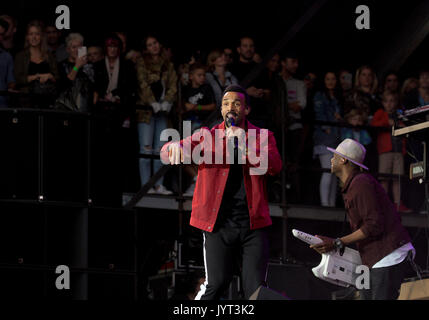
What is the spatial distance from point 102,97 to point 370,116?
10.9 ft

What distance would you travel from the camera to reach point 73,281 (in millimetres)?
9500

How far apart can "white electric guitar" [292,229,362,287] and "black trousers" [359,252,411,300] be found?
251mm

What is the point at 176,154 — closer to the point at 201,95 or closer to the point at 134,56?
the point at 201,95

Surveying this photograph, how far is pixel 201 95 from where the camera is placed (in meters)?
10.5

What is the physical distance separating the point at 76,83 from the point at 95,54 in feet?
2.40

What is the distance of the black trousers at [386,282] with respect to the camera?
692 centimetres

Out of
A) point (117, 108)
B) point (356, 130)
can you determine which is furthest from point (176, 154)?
point (356, 130)

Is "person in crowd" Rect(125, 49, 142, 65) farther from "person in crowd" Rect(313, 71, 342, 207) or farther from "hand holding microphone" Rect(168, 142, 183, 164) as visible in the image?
"hand holding microphone" Rect(168, 142, 183, 164)

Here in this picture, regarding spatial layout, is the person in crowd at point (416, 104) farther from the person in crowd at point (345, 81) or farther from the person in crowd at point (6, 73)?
the person in crowd at point (6, 73)

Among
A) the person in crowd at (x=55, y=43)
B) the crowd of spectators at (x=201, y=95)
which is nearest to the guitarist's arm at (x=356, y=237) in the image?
the crowd of spectators at (x=201, y=95)

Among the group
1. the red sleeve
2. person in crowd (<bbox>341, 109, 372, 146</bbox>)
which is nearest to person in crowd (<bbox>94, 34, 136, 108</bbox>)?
person in crowd (<bbox>341, 109, 372, 146</bbox>)

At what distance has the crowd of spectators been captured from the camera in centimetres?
1006
